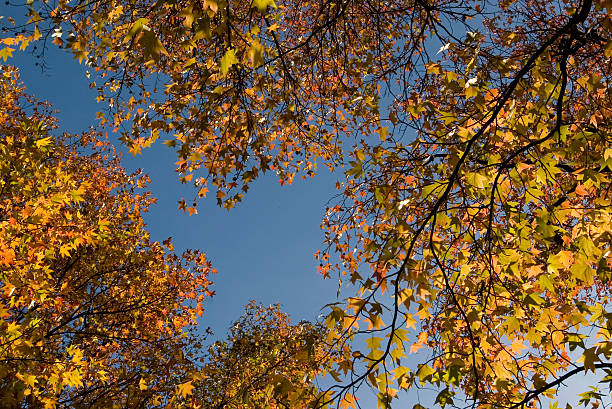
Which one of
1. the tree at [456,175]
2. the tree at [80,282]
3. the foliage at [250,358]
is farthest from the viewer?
the foliage at [250,358]

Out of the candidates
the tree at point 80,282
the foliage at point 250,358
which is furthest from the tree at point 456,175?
the foliage at point 250,358

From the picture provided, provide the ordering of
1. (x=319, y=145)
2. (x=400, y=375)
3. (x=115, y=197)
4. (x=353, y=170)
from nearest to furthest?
(x=400, y=375) < (x=353, y=170) < (x=319, y=145) < (x=115, y=197)

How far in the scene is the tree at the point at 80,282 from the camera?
6.30 m

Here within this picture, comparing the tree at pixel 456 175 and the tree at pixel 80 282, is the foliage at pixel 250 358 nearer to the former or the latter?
the tree at pixel 80 282

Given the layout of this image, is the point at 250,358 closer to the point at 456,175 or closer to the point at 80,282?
the point at 80,282

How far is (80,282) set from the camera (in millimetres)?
12070

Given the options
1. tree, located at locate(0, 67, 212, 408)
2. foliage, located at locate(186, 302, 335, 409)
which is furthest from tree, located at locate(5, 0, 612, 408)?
foliage, located at locate(186, 302, 335, 409)

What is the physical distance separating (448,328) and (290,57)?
17.3 ft

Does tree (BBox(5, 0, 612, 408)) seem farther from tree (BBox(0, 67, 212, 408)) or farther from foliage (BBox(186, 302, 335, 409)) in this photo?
foliage (BBox(186, 302, 335, 409))

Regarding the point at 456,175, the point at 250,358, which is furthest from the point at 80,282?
the point at 456,175

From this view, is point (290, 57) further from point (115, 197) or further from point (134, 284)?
point (115, 197)

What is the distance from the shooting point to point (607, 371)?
4.04 m

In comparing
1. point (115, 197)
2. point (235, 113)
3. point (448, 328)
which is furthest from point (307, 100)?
point (115, 197)

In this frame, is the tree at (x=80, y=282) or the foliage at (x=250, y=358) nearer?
the tree at (x=80, y=282)
